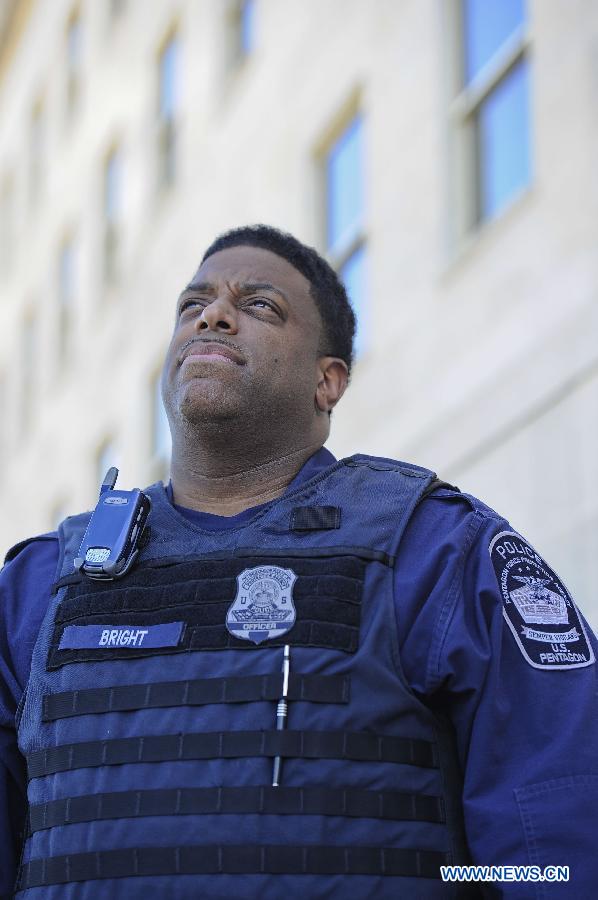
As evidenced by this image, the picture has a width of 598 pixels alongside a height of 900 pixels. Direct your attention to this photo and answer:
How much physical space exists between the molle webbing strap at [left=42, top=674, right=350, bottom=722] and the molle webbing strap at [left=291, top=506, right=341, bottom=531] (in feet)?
1.25

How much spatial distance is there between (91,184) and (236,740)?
14.6 meters

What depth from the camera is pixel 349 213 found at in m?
10.0

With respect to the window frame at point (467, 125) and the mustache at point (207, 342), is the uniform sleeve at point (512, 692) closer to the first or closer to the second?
the mustache at point (207, 342)

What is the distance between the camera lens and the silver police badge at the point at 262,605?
9.36 ft

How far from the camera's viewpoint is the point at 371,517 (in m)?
3.02

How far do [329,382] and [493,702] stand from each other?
1194 mm

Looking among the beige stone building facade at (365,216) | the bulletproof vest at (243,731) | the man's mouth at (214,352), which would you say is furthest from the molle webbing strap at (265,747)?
the beige stone building facade at (365,216)

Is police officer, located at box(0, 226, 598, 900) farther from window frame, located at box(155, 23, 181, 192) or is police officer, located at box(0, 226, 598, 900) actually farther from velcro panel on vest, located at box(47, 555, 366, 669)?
window frame, located at box(155, 23, 181, 192)

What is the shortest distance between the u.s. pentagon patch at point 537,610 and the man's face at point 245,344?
27.9 inches

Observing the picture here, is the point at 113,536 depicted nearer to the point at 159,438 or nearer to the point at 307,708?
the point at 307,708

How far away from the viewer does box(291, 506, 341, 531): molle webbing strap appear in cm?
304

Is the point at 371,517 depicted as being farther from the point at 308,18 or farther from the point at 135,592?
the point at 308,18

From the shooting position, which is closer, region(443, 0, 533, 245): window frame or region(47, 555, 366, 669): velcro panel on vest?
region(47, 555, 366, 669): velcro panel on vest

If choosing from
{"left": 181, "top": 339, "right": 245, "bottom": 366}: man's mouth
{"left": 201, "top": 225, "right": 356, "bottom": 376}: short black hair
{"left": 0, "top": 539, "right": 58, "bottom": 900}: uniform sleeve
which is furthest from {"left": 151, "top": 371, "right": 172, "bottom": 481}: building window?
{"left": 0, "top": 539, "right": 58, "bottom": 900}: uniform sleeve
